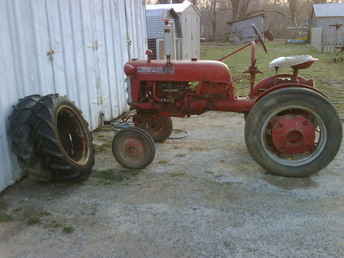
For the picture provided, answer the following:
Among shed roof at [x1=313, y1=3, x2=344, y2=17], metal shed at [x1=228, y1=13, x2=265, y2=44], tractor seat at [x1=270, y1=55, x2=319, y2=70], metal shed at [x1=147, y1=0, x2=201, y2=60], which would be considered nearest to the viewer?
tractor seat at [x1=270, y1=55, x2=319, y2=70]

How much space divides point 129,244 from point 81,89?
360cm

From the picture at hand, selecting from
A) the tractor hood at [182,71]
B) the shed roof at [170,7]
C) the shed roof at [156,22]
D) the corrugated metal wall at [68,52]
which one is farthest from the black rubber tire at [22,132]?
the shed roof at [170,7]

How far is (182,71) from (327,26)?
29786 millimetres

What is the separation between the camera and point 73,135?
15.6 ft

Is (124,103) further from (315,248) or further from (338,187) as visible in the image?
(315,248)

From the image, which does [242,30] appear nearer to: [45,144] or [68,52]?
[68,52]

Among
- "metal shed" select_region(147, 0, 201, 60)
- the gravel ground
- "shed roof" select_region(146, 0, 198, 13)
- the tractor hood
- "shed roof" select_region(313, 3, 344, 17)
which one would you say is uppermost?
"shed roof" select_region(313, 3, 344, 17)

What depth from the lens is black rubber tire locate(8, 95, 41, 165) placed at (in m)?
3.88

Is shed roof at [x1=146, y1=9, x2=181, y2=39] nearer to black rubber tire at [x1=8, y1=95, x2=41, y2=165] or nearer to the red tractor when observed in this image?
the red tractor

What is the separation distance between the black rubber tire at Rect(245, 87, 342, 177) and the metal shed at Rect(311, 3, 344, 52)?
26.6 m

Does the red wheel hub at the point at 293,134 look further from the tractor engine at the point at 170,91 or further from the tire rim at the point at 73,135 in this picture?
the tire rim at the point at 73,135

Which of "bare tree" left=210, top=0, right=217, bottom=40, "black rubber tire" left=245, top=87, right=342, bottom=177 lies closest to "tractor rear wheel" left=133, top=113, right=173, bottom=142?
"black rubber tire" left=245, top=87, right=342, bottom=177

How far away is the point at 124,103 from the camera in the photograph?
8203mm

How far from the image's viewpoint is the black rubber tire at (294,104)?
4164 millimetres
